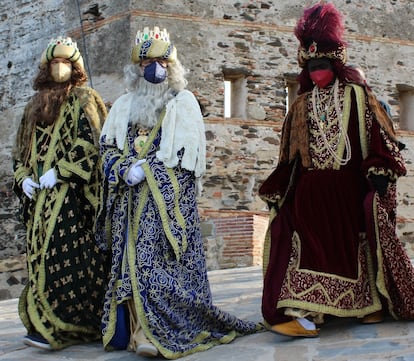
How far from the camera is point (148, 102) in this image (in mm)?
5121

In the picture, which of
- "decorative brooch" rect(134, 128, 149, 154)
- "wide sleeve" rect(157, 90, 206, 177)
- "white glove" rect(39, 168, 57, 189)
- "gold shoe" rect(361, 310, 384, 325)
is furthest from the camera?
"white glove" rect(39, 168, 57, 189)

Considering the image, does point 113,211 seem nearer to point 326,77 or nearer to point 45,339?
point 45,339

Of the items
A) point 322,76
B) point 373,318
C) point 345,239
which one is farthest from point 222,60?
point 373,318

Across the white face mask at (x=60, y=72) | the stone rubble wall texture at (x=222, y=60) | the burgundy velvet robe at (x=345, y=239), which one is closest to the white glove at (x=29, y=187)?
the white face mask at (x=60, y=72)

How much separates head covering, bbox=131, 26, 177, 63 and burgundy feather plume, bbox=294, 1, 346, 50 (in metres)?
0.78

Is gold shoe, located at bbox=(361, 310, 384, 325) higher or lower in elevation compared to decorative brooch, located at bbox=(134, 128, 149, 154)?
lower

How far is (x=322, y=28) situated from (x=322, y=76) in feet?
0.91

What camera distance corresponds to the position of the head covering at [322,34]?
4.99 meters

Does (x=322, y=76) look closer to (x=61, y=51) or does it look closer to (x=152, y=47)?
(x=152, y=47)

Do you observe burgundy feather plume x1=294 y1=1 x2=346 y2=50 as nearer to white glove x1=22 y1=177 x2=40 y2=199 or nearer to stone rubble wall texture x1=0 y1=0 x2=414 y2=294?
white glove x1=22 y1=177 x2=40 y2=199

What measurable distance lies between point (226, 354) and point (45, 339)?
44.2 inches

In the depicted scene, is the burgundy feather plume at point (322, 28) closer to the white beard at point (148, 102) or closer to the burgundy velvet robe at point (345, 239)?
the burgundy velvet robe at point (345, 239)

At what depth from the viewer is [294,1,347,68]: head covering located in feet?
16.4

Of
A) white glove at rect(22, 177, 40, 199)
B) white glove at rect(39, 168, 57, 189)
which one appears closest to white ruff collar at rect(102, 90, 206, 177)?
white glove at rect(39, 168, 57, 189)
